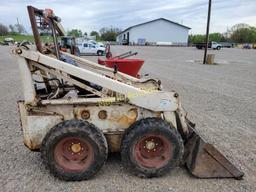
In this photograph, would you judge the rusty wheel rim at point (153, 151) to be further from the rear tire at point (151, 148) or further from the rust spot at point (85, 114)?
the rust spot at point (85, 114)

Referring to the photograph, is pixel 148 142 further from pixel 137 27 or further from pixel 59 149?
pixel 137 27

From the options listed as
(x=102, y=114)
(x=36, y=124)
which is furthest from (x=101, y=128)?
(x=36, y=124)

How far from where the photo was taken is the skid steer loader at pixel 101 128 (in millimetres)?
3510

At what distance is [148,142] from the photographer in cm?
371

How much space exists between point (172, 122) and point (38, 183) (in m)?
1.77

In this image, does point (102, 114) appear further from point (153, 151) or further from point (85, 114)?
point (153, 151)

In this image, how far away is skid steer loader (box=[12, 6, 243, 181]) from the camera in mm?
3510

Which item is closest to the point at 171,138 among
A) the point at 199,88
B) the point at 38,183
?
the point at 38,183

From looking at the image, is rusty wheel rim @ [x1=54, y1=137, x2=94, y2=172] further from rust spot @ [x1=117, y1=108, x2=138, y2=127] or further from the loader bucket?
the loader bucket

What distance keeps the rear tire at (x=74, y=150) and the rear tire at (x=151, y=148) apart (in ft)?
1.02

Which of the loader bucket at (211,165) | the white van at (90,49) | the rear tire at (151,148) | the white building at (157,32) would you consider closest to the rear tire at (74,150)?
the rear tire at (151,148)

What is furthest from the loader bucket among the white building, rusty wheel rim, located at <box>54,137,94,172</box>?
the white building

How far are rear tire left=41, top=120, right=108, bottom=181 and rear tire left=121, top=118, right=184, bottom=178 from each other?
0.31m

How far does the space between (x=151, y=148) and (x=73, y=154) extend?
3.14 ft
